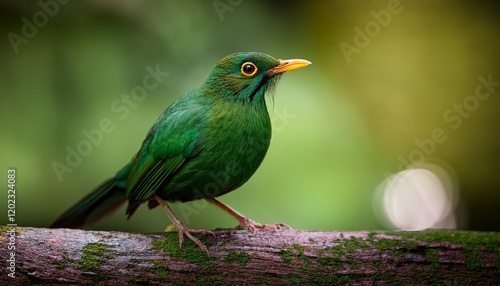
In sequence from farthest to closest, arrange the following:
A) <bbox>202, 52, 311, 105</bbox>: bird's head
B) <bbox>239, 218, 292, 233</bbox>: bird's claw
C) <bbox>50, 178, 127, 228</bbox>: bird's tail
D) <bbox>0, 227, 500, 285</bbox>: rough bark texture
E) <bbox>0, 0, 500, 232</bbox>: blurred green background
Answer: <bbox>0, 0, 500, 232</bbox>: blurred green background
<bbox>50, 178, 127, 228</bbox>: bird's tail
<bbox>239, 218, 292, 233</bbox>: bird's claw
<bbox>202, 52, 311, 105</bbox>: bird's head
<bbox>0, 227, 500, 285</bbox>: rough bark texture

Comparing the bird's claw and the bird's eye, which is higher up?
the bird's eye

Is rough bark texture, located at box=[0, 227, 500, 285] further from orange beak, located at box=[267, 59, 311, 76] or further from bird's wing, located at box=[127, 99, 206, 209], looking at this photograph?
orange beak, located at box=[267, 59, 311, 76]

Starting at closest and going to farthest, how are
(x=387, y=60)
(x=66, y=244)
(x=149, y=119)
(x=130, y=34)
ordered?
(x=66, y=244)
(x=149, y=119)
(x=130, y=34)
(x=387, y=60)

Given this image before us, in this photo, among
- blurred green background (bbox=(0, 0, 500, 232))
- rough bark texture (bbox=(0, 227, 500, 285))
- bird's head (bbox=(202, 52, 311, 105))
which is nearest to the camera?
rough bark texture (bbox=(0, 227, 500, 285))

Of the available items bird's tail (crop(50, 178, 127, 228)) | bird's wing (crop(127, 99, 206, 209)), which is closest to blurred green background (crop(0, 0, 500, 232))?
bird's tail (crop(50, 178, 127, 228))

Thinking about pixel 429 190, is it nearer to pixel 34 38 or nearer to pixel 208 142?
pixel 208 142

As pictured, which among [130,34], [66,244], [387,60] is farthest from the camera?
[387,60]

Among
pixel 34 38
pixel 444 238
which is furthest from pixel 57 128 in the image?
pixel 444 238

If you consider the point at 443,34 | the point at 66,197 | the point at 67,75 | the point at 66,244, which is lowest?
the point at 66,244
